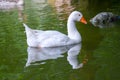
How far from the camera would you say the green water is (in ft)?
30.8

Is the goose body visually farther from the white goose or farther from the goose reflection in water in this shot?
the goose reflection in water

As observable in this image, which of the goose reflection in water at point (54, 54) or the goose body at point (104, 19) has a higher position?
the goose reflection in water at point (54, 54)

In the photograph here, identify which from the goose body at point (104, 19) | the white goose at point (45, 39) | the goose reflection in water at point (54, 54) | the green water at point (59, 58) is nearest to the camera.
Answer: the green water at point (59, 58)

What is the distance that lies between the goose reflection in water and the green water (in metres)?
0.12

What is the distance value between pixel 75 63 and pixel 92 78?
1.39 metres

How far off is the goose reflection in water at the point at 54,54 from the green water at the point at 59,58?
0.12 m

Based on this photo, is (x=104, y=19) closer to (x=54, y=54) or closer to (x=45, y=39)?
(x=45, y=39)

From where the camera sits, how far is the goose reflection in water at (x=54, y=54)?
34.5 ft

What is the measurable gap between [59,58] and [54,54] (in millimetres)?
520

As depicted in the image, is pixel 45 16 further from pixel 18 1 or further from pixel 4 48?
pixel 18 1

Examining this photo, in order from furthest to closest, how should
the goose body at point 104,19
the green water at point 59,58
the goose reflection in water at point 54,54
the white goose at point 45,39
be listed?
the goose body at point 104,19 → the white goose at point 45,39 → the goose reflection in water at point 54,54 → the green water at point 59,58

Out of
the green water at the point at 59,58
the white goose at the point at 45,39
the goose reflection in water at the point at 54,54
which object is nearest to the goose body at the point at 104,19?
the green water at the point at 59,58

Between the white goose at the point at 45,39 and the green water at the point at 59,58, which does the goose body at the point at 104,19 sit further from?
the white goose at the point at 45,39

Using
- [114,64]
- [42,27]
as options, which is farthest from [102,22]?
[114,64]
